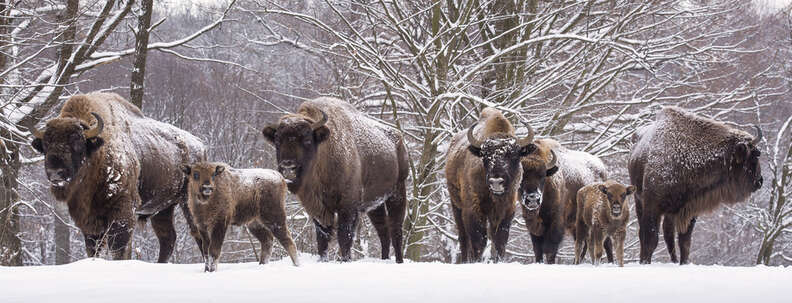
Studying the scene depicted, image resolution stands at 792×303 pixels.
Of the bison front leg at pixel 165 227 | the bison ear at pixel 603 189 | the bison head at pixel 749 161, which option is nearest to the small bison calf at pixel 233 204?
the bison front leg at pixel 165 227

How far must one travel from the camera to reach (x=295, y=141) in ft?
27.7

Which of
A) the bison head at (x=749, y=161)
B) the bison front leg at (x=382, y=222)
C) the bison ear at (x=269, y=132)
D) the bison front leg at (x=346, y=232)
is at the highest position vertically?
the bison head at (x=749, y=161)

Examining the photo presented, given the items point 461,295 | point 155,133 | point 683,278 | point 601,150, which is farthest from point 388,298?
point 601,150

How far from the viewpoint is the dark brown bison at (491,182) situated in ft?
28.1

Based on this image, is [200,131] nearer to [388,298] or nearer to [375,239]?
[375,239]

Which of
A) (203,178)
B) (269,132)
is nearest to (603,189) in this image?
(269,132)

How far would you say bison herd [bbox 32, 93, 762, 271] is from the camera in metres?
7.72

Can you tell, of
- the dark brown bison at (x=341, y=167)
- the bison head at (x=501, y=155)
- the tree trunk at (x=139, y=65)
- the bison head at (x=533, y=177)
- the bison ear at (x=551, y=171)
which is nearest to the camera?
the bison head at (x=501, y=155)

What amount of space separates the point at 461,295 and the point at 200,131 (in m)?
26.3

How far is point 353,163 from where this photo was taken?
9.44 meters

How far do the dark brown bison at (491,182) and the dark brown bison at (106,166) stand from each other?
3.21 metres

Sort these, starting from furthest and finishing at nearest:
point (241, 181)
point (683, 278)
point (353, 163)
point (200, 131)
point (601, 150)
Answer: point (200, 131) → point (601, 150) → point (353, 163) → point (241, 181) → point (683, 278)

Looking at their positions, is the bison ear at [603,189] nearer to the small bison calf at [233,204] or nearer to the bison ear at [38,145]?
the small bison calf at [233,204]

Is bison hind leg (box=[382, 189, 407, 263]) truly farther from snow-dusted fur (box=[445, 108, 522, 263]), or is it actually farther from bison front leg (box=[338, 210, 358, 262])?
bison front leg (box=[338, 210, 358, 262])
